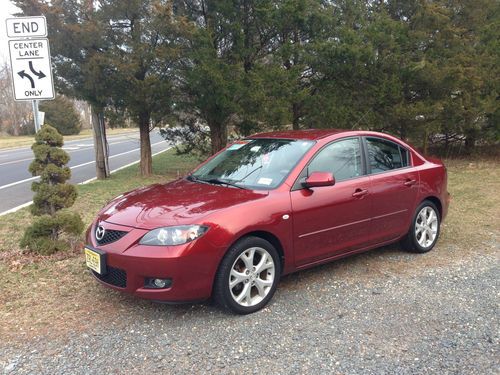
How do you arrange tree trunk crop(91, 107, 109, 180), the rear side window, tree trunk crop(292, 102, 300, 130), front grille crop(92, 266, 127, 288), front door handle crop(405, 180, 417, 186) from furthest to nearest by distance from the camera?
tree trunk crop(91, 107, 109, 180) → tree trunk crop(292, 102, 300, 130) → front door handle crop(405, 180, 417, 186) → the rear side window → front grille crop(92, 266, 127, 288)

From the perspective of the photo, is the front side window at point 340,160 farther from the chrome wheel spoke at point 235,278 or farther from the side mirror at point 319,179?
the chrome wheel spoke at point 235,278

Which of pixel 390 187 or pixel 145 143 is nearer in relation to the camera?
pixel 390 187

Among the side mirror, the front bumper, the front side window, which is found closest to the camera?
the front bumper

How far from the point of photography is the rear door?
5.05 meters

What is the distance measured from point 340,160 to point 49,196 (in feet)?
11.0

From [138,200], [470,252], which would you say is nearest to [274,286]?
[138,200]

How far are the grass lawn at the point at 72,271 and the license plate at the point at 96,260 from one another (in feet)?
1.33

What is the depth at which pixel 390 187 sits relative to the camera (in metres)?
5.15

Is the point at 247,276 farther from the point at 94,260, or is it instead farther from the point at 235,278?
the point at 94,260

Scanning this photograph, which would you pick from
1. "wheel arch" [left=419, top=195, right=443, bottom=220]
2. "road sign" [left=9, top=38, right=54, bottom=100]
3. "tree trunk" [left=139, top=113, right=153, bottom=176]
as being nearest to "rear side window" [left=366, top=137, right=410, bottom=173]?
"wheel arch" [left=419, top=195, right=443, bottom=220]

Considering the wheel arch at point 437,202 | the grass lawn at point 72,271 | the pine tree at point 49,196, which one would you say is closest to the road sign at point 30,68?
the pine tree at point 49,196

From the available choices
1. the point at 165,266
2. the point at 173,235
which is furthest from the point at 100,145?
the point at 165,266

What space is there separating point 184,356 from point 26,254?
3064 mm

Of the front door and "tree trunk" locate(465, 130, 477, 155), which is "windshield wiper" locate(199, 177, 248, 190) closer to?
the front door
